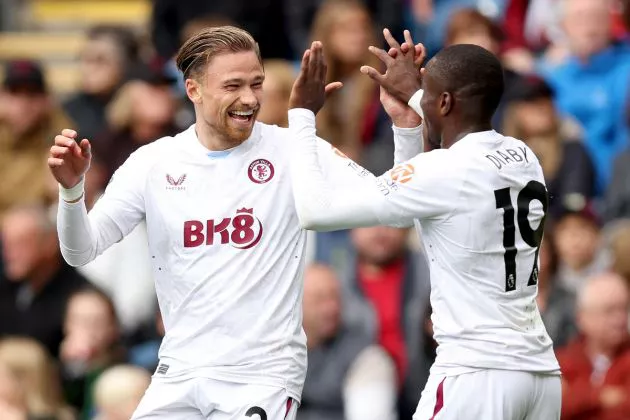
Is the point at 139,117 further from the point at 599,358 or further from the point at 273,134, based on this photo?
the point at 273,134

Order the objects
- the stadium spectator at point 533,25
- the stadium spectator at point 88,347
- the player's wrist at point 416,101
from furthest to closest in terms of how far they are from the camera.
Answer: the stadium spectator at point 533,25
the stadium spectator at point 88,347
the player's wrist at point 416,101

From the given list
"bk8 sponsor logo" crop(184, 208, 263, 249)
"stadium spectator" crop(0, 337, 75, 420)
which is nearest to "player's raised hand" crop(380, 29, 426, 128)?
"bk8 sponsor logo" crop(184, 208, 263, 249)

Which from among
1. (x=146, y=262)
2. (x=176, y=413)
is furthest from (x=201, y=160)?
(x=146, y=262)

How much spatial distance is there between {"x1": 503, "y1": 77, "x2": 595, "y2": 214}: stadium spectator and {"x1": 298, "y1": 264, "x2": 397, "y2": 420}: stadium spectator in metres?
1.96

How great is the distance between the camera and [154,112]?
11719mm

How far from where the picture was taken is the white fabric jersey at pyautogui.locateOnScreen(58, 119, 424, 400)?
677cm

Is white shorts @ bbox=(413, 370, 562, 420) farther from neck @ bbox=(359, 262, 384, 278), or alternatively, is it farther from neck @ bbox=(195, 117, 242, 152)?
neck @ bbox=(359, 262, 384, 278)

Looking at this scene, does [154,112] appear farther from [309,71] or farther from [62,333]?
[309,71]

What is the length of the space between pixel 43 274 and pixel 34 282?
82 mm

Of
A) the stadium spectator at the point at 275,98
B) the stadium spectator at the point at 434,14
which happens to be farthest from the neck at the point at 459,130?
the stadium spectator at the point at 434,14

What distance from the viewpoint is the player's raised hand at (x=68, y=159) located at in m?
6.65

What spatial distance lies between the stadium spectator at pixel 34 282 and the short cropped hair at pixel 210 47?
430cm

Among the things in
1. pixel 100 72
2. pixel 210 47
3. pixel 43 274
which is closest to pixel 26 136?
pixel 100 72

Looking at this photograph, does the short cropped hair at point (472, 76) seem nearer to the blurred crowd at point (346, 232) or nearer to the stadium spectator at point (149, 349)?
the blurred crowd at point (346, 232)
